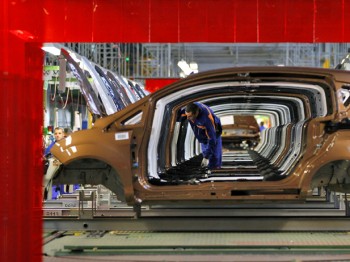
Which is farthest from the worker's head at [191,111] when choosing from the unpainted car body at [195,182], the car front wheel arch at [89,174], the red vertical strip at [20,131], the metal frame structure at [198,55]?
the metal frame structure at [198,55]

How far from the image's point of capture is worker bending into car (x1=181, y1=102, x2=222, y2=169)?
7.72 m

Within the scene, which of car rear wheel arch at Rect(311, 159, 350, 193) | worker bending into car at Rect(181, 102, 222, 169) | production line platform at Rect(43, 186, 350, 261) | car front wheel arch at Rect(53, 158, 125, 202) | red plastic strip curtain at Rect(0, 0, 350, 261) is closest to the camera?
production line platform at Rect(43, 186, 350, 261)

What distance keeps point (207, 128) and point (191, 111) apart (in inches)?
20.4

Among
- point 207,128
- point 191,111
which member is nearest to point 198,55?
point 207,128

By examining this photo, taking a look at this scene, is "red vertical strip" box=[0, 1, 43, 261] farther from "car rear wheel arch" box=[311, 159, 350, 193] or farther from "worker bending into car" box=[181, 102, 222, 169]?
"worker bending into car" box=[181, 102, 222, 169]

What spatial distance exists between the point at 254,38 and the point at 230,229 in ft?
7.96

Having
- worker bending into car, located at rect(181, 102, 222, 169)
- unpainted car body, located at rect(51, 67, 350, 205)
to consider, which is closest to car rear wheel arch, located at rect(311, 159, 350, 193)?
unpainted car body, located at rect(51, 67, 350, 205)

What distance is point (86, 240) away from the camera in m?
5.78

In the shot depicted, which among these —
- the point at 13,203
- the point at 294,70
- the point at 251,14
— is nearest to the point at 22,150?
the point at 13,203

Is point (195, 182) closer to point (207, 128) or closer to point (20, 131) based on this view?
point (207, 128)

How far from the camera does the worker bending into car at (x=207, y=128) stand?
772 centimetres

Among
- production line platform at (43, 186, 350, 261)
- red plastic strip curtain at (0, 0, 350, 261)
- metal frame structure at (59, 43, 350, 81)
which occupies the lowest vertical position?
production line platform at (43, 186, 350, 261)

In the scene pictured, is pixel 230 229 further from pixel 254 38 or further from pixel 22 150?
pixel 22 150

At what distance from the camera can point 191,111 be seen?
7.64m
